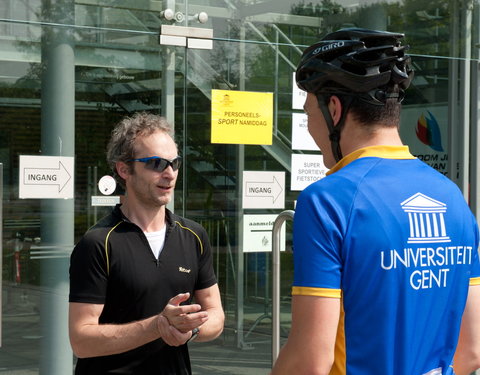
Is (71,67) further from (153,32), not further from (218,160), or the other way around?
(218,160)

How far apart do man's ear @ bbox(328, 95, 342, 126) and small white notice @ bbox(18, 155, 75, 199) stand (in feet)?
12.6

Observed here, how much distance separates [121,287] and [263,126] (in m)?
3.65

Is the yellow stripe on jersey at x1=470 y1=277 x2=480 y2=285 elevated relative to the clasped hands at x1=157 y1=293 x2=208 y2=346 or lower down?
elevated

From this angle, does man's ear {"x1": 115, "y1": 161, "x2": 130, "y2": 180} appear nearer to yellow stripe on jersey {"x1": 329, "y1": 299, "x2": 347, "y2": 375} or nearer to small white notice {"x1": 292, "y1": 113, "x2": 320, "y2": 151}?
yellow stripe on jersey {"x1": 329, "y1": 299, "x2": 347, "y2": 375}

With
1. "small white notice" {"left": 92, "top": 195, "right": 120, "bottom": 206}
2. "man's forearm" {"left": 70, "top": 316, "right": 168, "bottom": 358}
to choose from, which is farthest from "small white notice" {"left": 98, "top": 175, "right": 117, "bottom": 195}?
"man's forearm" {"left": 70, "top": 316, "right": 168, "bottom": 358}

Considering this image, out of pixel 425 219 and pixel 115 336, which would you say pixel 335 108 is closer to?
pixel 425 219

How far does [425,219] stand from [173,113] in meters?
4.38

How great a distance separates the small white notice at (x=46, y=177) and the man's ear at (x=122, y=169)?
237 cm

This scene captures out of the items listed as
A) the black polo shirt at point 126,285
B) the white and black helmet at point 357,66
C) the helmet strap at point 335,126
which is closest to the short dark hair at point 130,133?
the black polo shirt at point 126,285

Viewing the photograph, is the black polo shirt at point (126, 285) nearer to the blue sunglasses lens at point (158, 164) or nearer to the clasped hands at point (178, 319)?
the clasped hands at point (178, 319)

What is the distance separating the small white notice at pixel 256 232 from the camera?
6684 millimetres

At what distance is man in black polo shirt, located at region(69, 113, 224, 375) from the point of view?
3.07m

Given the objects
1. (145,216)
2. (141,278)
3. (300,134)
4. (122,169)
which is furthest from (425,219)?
(300,134)

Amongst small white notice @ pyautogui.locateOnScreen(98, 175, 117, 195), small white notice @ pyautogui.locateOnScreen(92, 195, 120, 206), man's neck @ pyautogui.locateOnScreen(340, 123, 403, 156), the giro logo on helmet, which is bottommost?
small white notice @ pyautogui.locateOnScreen(92, 195, 120, 206)
